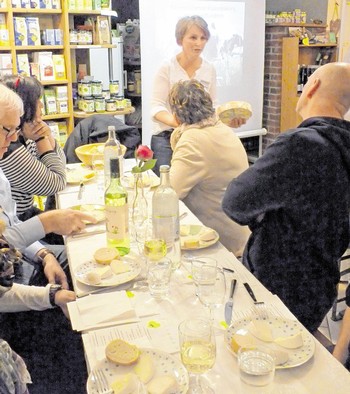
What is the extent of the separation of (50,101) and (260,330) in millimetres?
3498

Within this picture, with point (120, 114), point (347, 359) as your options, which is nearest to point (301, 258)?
point (347, 359)

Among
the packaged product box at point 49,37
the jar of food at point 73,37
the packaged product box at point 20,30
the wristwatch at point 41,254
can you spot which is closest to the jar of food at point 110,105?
the jar of food at point 73,37

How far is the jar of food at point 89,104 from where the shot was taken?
429cm

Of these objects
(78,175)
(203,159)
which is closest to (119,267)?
(203,159)

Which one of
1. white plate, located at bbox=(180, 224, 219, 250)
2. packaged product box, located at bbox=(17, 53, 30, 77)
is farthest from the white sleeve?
packaged product box, located at bbox=(17, 53, 30, 77)

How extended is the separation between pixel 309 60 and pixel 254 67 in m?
0.87

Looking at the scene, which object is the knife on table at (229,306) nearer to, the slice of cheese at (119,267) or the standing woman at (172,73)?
the slice of cheese at (119,267)

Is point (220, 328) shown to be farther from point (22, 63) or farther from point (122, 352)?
point (22, 63)

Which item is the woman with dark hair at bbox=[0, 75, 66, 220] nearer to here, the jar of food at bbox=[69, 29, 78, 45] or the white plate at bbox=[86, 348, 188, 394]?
the white plate at bbox=[86, 348, 188, 394]

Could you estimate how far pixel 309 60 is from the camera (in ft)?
19.4

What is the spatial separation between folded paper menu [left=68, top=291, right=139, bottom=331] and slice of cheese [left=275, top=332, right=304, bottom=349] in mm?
367

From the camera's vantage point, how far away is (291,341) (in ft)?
3.61

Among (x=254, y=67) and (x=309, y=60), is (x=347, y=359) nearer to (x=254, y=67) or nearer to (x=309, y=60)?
(x=254, y=67)

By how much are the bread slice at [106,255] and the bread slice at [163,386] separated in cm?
59
